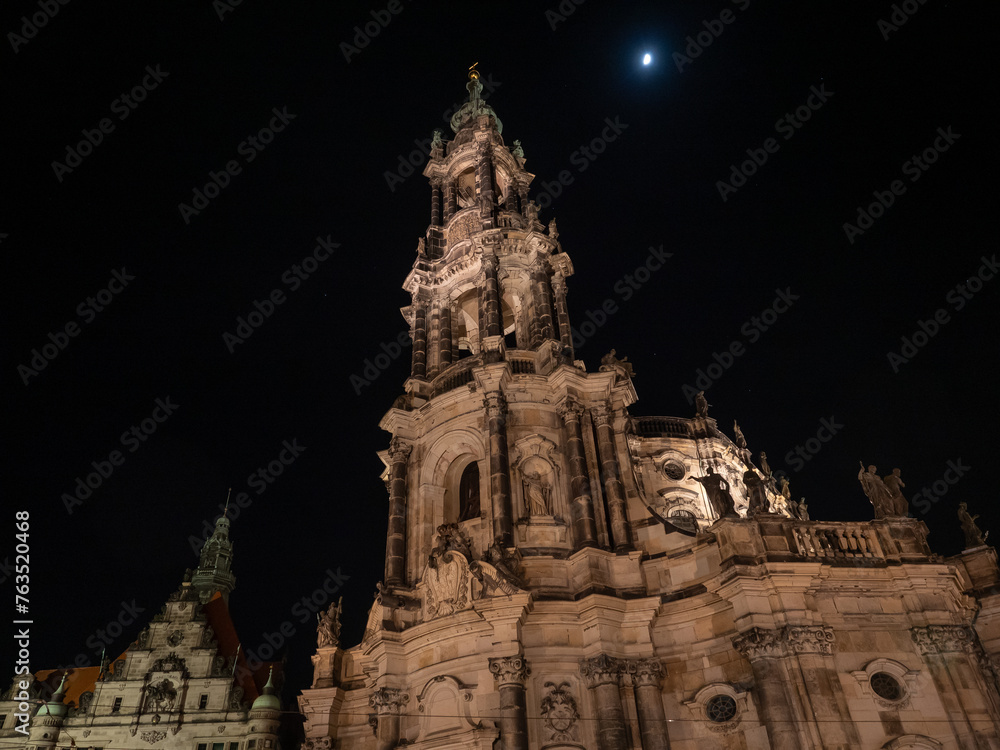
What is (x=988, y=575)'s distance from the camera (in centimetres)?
1911

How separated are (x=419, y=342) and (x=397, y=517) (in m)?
8.87

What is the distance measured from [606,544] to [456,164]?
2368 centimetres

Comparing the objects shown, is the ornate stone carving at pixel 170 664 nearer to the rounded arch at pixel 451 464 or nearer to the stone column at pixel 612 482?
the rounded arch at pixel 451 464

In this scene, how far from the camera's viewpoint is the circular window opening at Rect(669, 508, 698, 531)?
3294 cm

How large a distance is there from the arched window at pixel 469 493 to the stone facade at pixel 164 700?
1803 cm

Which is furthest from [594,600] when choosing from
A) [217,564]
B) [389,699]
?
[217,564]

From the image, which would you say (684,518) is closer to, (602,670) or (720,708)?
(720,708)

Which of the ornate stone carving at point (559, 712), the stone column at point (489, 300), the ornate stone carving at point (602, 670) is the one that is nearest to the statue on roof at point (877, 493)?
the ornate stone carving at point (602, 670)

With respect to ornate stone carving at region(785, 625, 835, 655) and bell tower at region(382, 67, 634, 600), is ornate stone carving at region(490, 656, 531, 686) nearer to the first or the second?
bell tower at region(382, 67, 634, 600)

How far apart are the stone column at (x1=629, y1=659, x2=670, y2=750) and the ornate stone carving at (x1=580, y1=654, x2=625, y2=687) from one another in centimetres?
44

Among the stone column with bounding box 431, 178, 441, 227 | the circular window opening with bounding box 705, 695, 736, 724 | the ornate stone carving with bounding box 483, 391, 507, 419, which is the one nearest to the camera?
the circular window opening with bounding box 705, 695, 736, 724

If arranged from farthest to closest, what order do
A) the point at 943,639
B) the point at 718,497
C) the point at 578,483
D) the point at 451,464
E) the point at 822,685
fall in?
the point at 451,464, the point at 578,483, the point at 718,497, the point at 943,639, the point at 822,685

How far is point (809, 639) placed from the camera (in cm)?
1744

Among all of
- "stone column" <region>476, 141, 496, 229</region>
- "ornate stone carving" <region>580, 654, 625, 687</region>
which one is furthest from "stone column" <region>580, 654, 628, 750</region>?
"stone column" <region>476, 141, 496, 229</region>
